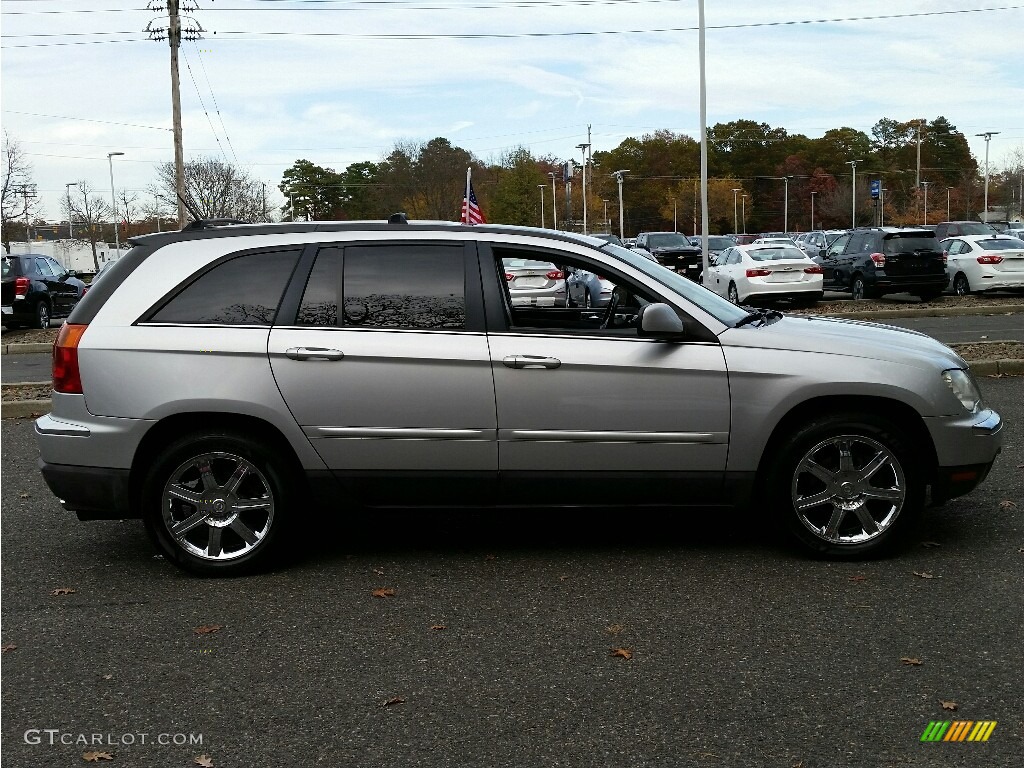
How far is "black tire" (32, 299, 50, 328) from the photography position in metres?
25.2

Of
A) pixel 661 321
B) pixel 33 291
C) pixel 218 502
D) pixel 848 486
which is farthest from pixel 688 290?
pixel 33 291

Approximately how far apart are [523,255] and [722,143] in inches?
5695

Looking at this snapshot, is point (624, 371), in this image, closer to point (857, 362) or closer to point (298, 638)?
point (857, 362)

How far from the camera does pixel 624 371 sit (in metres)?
5.52

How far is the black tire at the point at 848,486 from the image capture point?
Answer: 219 inches

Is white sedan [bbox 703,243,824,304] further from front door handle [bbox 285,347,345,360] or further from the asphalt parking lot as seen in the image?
front door handle [bbox 285,347,345,360]

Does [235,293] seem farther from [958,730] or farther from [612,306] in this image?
[958,730]

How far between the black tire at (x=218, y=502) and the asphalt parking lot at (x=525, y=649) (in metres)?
0.15

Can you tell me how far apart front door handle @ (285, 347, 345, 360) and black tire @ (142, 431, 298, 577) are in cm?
48

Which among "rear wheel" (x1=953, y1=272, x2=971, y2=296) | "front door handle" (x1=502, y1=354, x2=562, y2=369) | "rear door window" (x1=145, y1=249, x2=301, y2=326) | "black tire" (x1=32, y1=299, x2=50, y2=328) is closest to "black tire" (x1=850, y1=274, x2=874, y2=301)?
"rear wheel" (x1=953, y1=272, x2=971, y2=296)

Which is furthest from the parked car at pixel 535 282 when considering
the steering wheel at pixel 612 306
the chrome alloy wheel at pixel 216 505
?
the chrome alloy wheel at pixel 216 505

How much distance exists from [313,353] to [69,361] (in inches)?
48.5

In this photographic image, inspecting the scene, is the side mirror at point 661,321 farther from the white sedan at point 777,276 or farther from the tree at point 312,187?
the tree at point 312,187

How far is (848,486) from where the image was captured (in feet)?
18.4
